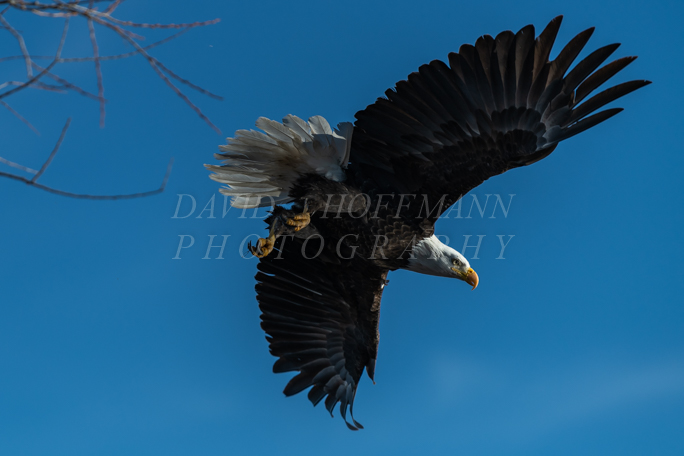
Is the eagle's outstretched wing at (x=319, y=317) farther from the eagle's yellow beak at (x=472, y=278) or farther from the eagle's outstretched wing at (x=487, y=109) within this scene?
the eagle's outstretched wing at (x=487, y=109)

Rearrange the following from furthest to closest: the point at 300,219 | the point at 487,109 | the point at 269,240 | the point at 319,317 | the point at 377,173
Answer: the point at 319,317 < the point at 269,240 < the point at 300,219 < the point at 377,173 < the point at 487,109

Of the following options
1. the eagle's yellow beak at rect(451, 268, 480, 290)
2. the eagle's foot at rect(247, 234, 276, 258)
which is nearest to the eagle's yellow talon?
the eagle's foot at rect(247, 234, 276, 258)

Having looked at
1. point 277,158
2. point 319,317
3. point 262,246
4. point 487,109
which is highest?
point 487,109

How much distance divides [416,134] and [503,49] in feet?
2.70

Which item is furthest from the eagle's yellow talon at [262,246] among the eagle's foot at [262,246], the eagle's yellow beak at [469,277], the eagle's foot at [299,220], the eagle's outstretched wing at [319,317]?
the eagle's yellow beak at [469,277]

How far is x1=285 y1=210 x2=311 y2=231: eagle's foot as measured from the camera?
4.70m

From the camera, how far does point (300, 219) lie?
15.5 ft

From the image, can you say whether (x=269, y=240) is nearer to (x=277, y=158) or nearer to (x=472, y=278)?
(x=277, y=158)

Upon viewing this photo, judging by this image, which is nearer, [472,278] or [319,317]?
[472,278]

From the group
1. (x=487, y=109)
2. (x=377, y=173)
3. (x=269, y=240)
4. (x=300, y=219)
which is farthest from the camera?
(x=269, y=240)

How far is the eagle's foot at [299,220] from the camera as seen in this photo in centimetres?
470

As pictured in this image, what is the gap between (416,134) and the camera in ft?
14.0

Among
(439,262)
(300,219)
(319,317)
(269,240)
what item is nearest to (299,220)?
(300,219)

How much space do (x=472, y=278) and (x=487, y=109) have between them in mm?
1568
